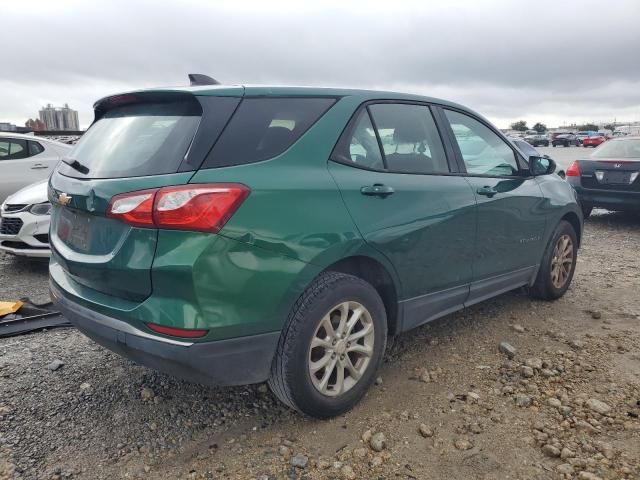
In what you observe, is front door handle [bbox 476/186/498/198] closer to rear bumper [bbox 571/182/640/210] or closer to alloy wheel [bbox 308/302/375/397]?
alloy wheel [bbox 308/302/375/397]

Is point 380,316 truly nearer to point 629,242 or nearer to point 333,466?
point 333,466

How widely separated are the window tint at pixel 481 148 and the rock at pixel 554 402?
1.52 metres

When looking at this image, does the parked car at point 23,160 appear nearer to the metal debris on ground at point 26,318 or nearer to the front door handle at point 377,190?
the metal debris on ground at point 26,318

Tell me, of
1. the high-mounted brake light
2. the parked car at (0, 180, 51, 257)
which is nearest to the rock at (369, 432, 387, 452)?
the high-mounted brake light

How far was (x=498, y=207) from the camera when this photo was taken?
378cm

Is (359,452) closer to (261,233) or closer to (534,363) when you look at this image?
(261,233)

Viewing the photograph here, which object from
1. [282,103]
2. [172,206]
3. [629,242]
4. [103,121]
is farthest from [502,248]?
[629,242]

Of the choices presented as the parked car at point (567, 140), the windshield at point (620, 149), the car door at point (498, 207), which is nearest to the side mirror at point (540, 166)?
the car door at point (498, 207)

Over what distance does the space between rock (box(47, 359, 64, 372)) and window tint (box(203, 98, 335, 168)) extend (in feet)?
6.22

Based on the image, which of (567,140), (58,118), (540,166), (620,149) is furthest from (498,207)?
(567,140)

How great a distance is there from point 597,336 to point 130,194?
Result: 3.37 metres

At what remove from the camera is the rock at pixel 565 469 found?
2.38m

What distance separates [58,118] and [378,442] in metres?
44.8

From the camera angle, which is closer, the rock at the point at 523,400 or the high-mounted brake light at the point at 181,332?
the high-mounted brake light at the point at 181,332
